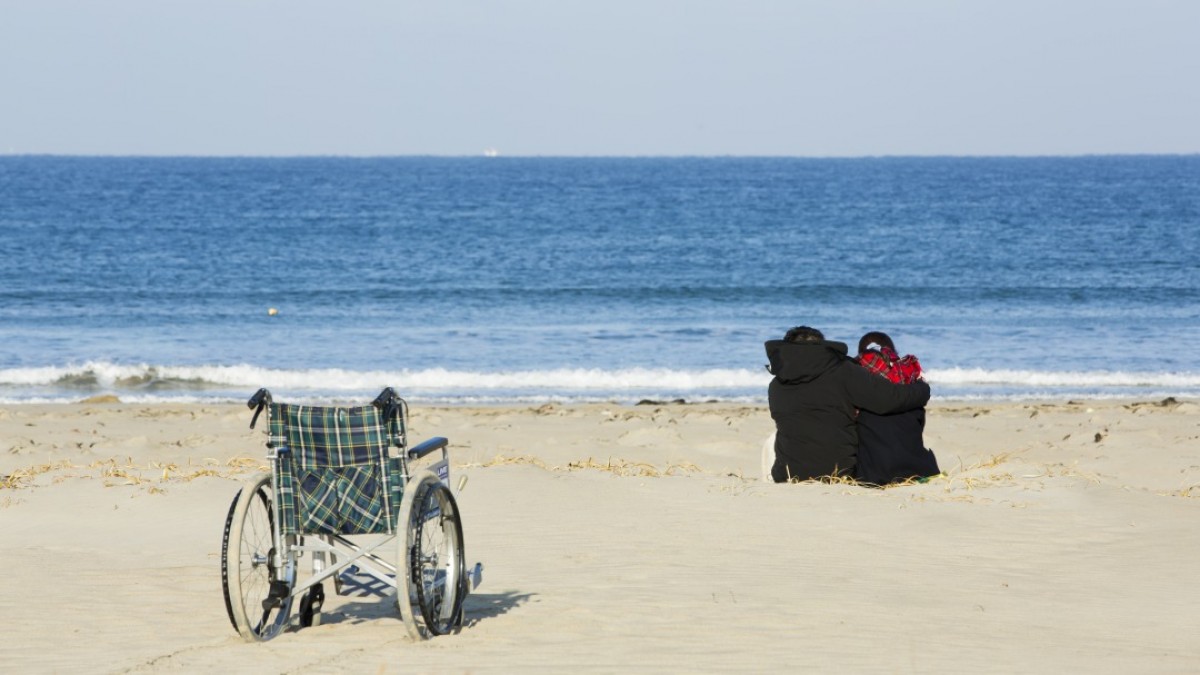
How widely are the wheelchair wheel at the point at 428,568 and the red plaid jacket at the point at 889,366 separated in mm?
3065

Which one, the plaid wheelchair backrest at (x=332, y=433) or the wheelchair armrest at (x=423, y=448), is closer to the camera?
the plaid wheelchair backrest at (x=332, y=433)

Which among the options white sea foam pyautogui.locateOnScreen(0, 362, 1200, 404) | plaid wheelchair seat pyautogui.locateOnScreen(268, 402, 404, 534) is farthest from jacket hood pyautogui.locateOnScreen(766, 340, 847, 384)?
white sea foam pyautogui.locateOnScreen(0, 362, 1200, 404)

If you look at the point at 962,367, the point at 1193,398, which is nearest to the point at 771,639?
the point at 1193,398

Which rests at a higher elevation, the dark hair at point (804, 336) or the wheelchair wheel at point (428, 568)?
the dark hair at point (804, 336)

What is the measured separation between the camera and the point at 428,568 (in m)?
5.82

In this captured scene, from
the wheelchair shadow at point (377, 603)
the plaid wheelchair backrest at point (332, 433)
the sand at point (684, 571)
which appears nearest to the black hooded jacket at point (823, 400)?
the sand at point (684, 571)

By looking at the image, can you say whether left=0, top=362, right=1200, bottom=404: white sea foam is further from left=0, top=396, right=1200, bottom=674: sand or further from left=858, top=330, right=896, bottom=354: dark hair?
left=858, top=330, right=896, bottom=354: dark hair

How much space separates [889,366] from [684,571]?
2032 mm

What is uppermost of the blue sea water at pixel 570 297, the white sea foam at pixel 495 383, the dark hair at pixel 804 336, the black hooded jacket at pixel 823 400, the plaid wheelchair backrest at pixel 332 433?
the dark hair at pixel 804 336

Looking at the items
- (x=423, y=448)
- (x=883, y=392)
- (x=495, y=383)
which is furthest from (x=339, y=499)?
(x=495, y=383)

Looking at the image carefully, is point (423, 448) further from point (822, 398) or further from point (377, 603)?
point (822, 398)

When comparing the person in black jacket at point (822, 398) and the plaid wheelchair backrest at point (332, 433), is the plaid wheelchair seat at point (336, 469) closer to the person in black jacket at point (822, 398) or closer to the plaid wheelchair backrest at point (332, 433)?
the plaid wheelchair backrest at point (332, 433)

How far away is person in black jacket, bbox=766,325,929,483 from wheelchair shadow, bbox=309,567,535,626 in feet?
7.20

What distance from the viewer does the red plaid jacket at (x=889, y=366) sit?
25.4 ft
